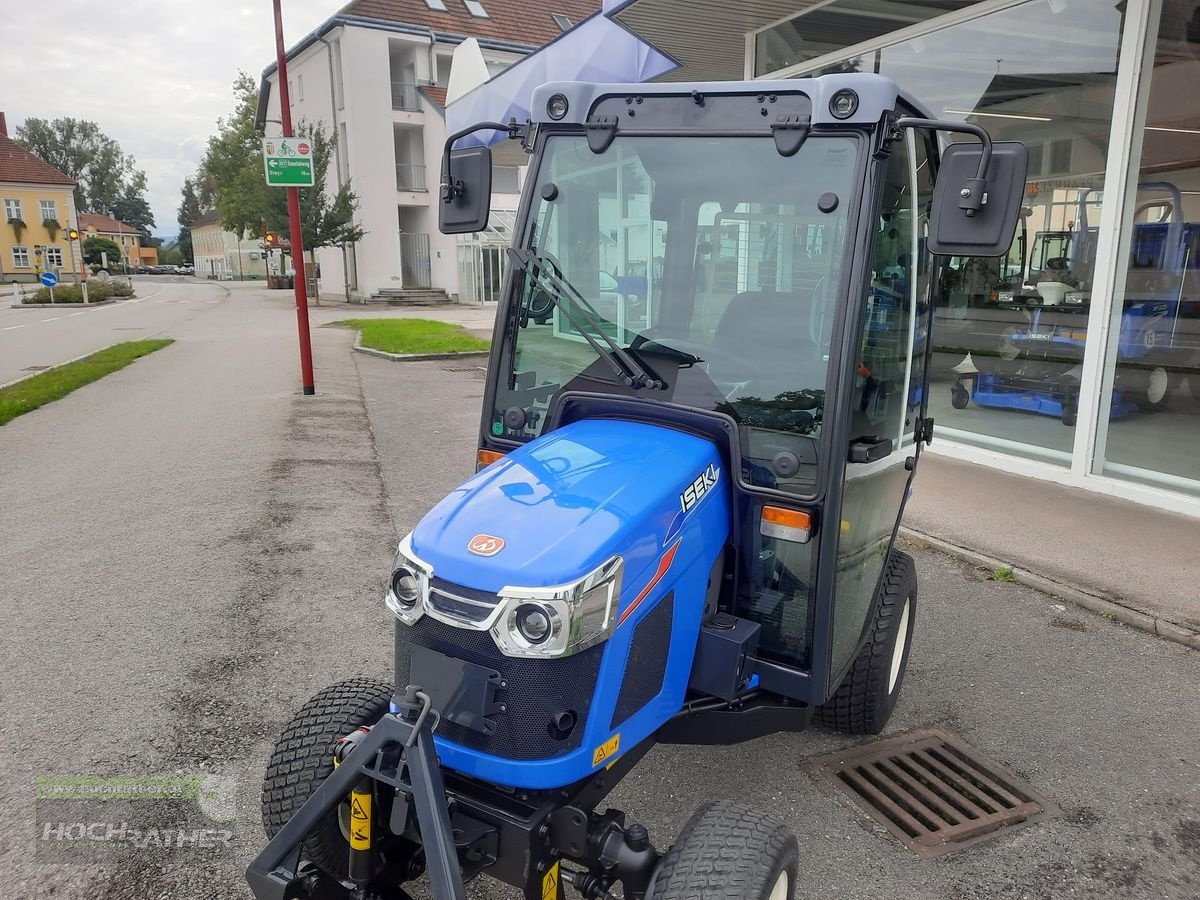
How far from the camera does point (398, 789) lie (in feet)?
6.00

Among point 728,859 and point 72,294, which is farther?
point 72,294

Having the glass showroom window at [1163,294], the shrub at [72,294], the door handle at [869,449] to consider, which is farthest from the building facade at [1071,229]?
the shrub at [72,294]

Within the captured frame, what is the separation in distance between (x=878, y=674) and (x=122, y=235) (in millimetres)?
119410

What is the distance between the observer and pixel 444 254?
30859mm

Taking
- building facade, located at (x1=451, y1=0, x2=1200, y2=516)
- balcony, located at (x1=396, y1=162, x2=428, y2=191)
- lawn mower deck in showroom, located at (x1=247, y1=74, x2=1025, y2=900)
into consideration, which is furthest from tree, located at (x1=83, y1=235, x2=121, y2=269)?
lawn mower deck in showroom, located at (x1=247, y1=74, x2=1025, y2=900)

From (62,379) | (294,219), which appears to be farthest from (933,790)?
(62,379)

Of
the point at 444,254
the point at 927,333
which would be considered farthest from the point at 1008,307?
the point at 444,254

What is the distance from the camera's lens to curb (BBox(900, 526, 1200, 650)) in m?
4.18

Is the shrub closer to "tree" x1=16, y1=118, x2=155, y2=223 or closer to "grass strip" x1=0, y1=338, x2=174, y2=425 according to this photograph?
"grass strip" x1=0, y1=338, x2=174, y2=425

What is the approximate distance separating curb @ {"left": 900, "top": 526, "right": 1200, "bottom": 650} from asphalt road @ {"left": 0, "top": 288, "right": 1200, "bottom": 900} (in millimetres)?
90

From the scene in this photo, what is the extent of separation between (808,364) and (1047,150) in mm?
6041

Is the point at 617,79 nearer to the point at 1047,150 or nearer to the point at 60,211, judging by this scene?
the point at 1047,150

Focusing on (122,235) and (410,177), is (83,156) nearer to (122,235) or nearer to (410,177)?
(122,235)

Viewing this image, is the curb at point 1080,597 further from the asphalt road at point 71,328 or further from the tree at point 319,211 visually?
the tree at point 319,211
